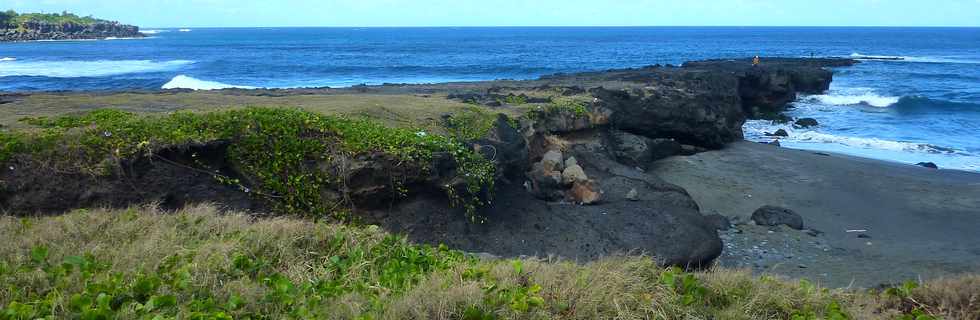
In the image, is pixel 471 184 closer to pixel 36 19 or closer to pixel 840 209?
pixel 840 209

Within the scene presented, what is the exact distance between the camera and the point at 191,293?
490cm

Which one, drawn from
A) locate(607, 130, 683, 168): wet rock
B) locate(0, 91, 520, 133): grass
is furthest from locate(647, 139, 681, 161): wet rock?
locate(0, 91, 520, 133): grass

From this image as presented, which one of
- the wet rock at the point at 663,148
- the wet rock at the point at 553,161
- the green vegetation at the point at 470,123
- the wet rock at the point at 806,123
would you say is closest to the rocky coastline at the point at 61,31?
the wet rock at the point at 806,123

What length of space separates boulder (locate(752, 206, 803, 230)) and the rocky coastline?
11102 cm

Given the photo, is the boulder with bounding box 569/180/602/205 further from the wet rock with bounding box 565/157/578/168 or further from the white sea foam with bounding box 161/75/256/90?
the white sea foam with bounding box 161/75/256/90

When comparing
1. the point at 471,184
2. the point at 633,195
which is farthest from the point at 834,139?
the point at 471,184

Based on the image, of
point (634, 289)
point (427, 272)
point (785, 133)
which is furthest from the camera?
point (785, 133)

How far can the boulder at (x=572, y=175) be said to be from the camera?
12.6 metres

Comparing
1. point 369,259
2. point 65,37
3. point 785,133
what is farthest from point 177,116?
point 65,37

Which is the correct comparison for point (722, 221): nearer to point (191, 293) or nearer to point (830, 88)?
point (191, 293)

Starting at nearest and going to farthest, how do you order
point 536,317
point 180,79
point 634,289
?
point 536,317
point 634,289
point 180,79

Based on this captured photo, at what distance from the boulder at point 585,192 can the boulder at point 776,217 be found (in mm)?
3192

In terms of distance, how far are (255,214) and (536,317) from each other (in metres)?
4.74

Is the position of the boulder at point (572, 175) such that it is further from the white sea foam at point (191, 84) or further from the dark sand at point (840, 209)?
the white sea foam at point (191, 84)
